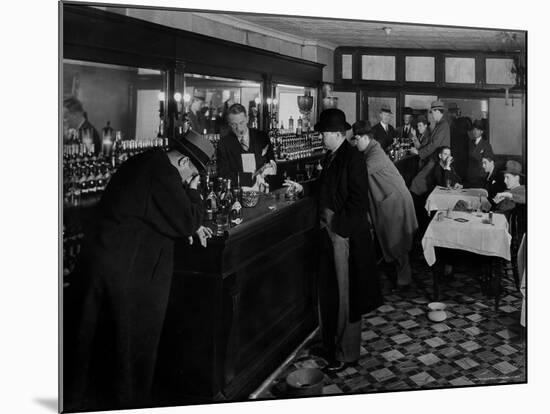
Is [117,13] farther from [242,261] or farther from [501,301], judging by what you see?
[501,301]

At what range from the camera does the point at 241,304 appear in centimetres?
344

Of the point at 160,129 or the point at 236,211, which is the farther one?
the point at 236,211

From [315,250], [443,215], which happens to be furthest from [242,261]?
[443,215]

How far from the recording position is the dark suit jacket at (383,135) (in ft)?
12.0

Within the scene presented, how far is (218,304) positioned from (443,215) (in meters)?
1.59

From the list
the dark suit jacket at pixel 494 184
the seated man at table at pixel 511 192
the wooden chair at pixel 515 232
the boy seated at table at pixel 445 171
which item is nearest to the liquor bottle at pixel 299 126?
the boy seated at table at pixel 445 171

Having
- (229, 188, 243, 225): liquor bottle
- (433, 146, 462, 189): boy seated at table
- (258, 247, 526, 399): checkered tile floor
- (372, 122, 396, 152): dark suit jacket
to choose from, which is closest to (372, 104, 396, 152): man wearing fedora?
(372, 122, 396, 152): dark suit jacket

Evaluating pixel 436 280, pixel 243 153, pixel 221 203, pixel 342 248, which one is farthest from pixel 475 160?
pixel 221 203

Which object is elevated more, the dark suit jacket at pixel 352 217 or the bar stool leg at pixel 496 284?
the dark suit jacket at pixel 352 217

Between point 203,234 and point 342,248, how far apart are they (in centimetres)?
92

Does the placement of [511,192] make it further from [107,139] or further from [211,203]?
[107,139]

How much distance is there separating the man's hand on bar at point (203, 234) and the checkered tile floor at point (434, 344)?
1.02 metres

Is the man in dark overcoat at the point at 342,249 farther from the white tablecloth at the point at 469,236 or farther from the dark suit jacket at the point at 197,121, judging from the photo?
the dark suit jacket at the point at 197,121

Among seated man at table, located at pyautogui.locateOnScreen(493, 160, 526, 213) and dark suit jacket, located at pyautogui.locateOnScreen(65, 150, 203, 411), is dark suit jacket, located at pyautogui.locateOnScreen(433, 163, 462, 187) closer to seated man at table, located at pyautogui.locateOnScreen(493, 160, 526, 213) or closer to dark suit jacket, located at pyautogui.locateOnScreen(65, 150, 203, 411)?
seated man at table, located at pyautogui.locateOnScreen(493, 160, 526, 213)
